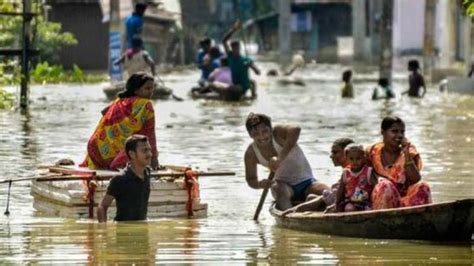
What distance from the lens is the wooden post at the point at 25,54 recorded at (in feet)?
85.0

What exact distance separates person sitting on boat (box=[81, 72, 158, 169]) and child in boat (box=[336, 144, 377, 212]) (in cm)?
194

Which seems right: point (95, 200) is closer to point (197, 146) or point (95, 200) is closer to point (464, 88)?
point (197, 146)

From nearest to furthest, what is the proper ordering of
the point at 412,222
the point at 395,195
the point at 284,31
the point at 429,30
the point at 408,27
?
the point at 412,222
the point at 395,195
the point at 429,30
the point at 284,31
the point at 408,27

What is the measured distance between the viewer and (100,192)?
1336 centimetres

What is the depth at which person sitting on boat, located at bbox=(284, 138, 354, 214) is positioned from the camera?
1288cm

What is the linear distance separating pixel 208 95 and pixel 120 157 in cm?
1856

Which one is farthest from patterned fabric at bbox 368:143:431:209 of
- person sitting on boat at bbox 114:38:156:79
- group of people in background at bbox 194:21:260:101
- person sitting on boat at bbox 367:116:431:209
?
group of people in background at bbox 194:21:260:101

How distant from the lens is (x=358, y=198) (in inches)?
491

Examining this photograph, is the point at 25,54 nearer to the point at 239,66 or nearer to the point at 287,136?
the point at 239,66

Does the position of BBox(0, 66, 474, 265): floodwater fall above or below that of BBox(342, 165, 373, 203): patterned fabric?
below

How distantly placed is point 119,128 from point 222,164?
4.71 meters

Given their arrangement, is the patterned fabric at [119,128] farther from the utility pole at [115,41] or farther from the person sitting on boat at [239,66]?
the utility pole at [115,41]

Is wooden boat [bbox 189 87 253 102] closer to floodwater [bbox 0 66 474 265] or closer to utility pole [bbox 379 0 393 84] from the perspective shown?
floodwater [bbox 0 66 474 265]

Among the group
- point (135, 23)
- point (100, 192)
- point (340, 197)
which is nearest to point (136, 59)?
point (135, 23)
